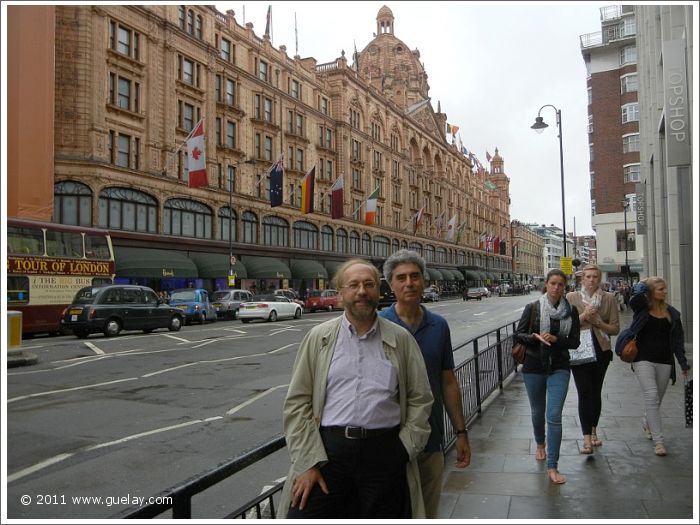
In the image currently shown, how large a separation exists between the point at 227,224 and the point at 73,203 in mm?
11584

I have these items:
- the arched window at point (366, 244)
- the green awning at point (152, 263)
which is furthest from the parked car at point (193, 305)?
the arched window at point (366, 244)

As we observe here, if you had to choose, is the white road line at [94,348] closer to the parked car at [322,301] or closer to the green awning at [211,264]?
the green awning at [211,264]

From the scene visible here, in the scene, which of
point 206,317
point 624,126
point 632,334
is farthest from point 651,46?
point 624,126

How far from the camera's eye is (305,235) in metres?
48.3

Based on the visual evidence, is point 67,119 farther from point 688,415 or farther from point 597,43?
point 597,43

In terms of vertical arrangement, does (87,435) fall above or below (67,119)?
below

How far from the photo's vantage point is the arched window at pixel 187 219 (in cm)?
3450

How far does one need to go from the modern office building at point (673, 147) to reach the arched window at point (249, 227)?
27098 millimetres

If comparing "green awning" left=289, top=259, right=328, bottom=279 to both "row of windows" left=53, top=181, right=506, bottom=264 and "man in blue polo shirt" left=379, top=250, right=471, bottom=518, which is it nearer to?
"row of windows" left=53, top=181, right=506, bottom=264

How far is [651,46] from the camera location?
1641 centimetres

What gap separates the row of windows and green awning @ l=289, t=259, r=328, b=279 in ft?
4.89

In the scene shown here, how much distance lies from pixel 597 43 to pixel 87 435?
55.2 meters

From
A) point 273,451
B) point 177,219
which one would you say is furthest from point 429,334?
point 177,219

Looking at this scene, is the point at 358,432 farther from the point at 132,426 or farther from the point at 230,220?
the point at 230,220
